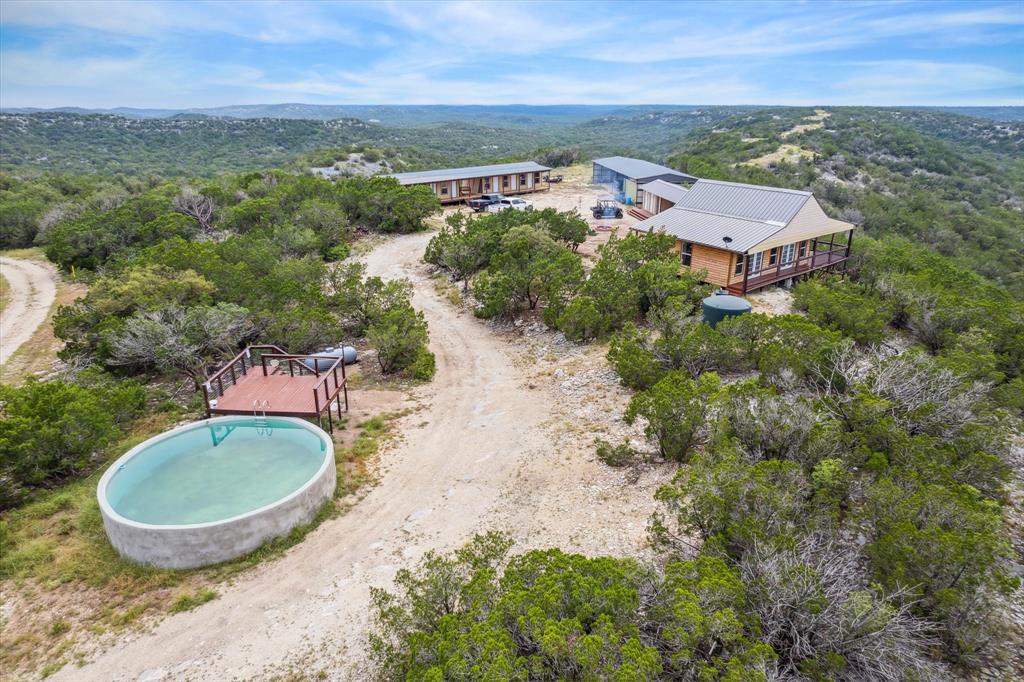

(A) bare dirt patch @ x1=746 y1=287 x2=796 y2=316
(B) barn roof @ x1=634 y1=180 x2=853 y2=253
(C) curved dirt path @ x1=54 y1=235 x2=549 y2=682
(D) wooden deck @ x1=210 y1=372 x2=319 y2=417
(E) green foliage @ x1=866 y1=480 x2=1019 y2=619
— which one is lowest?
(C) curved dirt path @ x1=54 y1=235 x2=549 y2=682

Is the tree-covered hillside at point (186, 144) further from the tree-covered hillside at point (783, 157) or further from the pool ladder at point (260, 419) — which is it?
the pool ladder at point (260, 419)

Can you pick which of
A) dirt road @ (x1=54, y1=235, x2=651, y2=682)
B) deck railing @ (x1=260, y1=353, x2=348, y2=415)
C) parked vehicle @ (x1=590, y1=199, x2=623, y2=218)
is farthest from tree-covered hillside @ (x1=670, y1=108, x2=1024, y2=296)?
deck railing @ (x1=260, y1=353, x2=348, y2=415)

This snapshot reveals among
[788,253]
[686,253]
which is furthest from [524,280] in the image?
[788,253]

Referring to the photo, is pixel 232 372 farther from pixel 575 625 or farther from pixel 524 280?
pixel 575 625

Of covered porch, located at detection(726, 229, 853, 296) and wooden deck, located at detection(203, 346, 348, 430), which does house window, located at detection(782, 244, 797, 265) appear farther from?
wooden deck, located at detection(203, 346, 348, 430)

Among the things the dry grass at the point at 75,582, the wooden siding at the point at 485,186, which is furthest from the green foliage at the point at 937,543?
the wooden siding at the point at 485,186

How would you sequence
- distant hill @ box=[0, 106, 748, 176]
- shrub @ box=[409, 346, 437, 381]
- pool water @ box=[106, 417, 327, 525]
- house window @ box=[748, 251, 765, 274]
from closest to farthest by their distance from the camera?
1. pool water @ box=[106, 417, 327, 525]
2. shrub @ box=[409, 346, 437, 381]
3. house window @ box=[748, 251, 765, 274]
4. distant hill @ box=[0, 106, 748, 176]
